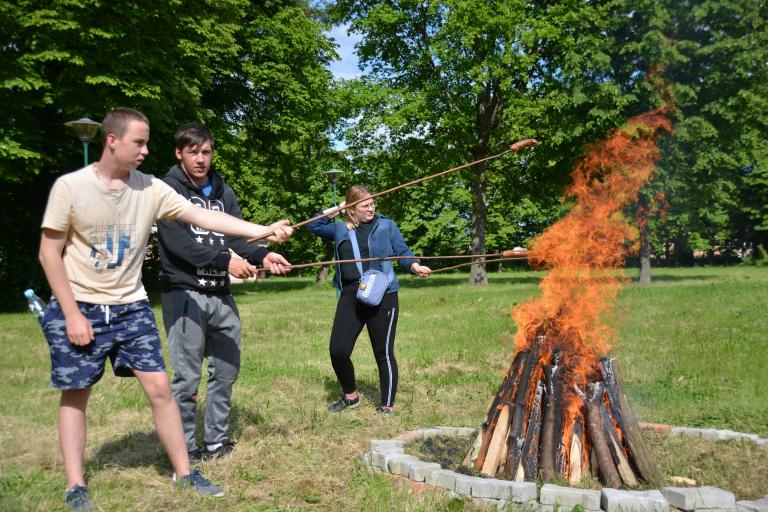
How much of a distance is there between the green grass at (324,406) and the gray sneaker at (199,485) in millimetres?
66

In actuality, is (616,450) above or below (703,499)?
above

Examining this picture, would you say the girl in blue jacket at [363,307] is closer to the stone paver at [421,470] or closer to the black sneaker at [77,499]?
the stone paver at [421,470]

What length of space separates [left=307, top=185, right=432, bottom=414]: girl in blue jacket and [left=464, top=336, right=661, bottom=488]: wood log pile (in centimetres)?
180

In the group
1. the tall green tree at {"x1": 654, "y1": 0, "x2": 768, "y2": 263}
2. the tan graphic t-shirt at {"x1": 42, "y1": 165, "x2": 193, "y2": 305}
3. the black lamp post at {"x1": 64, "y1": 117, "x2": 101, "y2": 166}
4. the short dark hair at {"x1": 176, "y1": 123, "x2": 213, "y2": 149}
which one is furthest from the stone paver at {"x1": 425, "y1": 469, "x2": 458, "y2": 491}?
the tall green tree at {"x1": 654, "y1": 0, "x2": 768, "y2": 263}

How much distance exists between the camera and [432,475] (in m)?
4.41

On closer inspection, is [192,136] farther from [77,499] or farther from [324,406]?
[324,406]

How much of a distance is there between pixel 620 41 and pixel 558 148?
14.1ft

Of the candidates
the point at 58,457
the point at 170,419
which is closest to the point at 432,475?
the point at 170,419

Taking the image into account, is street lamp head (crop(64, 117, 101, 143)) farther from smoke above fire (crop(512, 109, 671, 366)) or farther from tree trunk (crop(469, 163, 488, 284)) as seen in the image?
tree trunk (crop(469, 163, 488, 284))

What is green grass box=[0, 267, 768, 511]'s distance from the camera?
434 cm

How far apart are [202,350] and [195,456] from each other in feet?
2.71

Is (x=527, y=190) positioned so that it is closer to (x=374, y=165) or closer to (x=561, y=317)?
(x=374, y=165)

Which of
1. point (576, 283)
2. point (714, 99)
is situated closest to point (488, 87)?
point (714, 99)

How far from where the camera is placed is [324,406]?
6855 millimetres
